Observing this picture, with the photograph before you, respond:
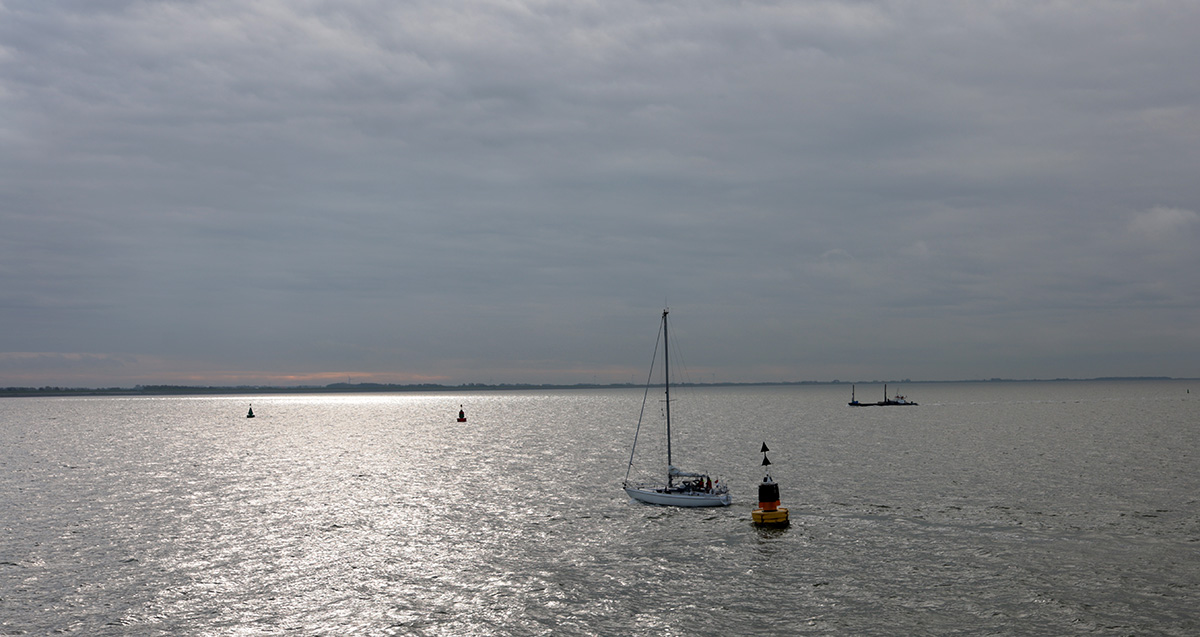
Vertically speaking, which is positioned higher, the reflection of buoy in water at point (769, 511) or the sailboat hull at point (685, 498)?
the reflection of buoy in water at point (769, 511)

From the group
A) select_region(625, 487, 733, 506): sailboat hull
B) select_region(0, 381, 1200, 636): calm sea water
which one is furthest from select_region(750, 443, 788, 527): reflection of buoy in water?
select_region(625, 487, 733, 506): sailboat hull

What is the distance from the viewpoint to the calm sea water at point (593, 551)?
36312 mm

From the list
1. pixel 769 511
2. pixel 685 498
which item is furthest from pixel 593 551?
pixel 685 498

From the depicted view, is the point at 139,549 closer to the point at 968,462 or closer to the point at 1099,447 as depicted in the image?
the point at 968,462

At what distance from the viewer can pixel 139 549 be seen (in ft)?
168

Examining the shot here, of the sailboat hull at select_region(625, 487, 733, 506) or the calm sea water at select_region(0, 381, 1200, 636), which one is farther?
the sailboat hull at select_region(625, 487, 733, 506)

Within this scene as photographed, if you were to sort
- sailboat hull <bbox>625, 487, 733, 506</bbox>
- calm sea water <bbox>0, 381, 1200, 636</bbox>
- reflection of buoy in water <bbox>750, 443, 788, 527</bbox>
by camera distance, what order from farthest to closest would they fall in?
sailboat hull <bbox>625, 487, 733, 506</bbox>, reflection of buoy in water <bbox>750, 443, 788, 527</bbox>, calm sea water <bbox>0, 381, 1200, 636</bbox>

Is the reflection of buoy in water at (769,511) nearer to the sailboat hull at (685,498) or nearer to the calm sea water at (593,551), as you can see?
the calm sea water at (593,551)

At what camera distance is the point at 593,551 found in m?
49.4

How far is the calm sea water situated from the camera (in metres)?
36.3

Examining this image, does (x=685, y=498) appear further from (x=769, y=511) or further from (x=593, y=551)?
(x=593, y=551)

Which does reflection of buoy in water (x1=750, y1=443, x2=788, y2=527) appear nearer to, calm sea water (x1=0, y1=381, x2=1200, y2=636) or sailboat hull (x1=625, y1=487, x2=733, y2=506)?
calm sea water (x1=0, y1=381, x2=1200, y2=636)

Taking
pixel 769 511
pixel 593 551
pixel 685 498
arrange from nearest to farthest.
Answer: pixel 593 551 → pixel 769 511 → pixel 685 498

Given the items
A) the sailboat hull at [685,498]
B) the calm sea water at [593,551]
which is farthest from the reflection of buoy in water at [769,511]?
the sailboat hull at [685,498]
